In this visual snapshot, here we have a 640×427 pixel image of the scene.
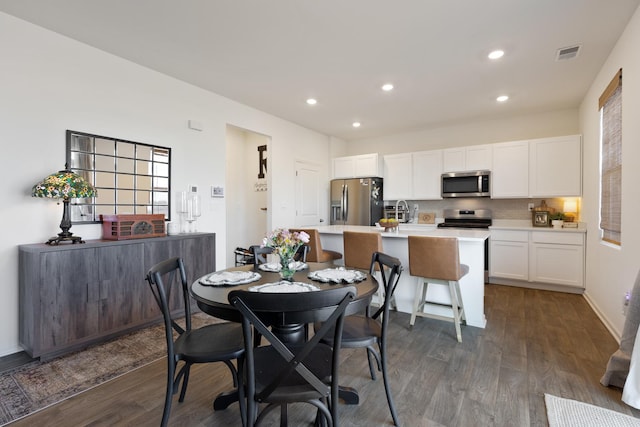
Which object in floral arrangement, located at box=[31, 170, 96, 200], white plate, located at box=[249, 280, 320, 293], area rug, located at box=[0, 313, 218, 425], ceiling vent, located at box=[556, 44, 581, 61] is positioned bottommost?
area rug, located at box=[0, 313, 218, 425]

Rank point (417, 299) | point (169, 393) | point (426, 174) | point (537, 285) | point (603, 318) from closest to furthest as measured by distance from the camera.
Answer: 1. point (169, 393)
2. point (417, 299)
3. point (603, 318)
4. point (537, 285)
5. point (426, 174)

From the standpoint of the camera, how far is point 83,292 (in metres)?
2.51

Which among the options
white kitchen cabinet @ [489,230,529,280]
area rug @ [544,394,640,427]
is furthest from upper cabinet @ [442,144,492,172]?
area rug @ [544,394,640,427]

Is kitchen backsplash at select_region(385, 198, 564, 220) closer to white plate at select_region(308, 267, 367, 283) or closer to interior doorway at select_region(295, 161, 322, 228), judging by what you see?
interior doorway at select_region(295, 161, 322, 228)

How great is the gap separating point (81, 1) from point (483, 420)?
3.80m

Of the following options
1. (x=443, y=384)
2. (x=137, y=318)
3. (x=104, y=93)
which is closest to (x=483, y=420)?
(x=443, y=384)

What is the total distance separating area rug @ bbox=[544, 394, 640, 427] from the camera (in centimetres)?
165

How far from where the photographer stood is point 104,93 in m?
2.96

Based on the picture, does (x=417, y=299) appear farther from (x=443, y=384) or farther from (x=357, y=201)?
(x=357, y=201)

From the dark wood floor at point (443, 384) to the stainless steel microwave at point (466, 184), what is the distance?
8.07 feet

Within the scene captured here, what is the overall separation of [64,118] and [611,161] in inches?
203

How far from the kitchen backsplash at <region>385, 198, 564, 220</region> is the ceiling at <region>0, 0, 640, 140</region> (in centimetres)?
152

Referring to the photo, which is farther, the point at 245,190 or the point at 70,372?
the point at 245,190

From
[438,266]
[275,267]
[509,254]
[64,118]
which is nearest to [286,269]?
[275,267]
